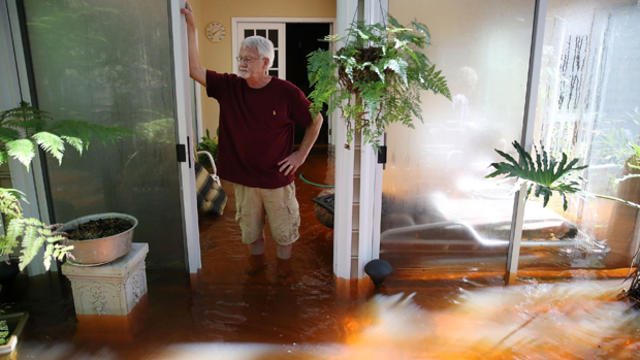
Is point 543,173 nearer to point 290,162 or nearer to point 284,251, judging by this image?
point 290,162

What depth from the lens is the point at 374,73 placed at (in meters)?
1.98

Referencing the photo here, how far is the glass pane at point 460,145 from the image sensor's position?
89.7 inches

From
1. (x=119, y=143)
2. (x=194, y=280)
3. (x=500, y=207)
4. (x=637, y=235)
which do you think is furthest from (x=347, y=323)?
(x=637, y=235)

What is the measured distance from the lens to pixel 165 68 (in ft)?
7.49

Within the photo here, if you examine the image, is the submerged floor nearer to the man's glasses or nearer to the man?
the man

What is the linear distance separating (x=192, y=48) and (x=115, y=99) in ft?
1.66

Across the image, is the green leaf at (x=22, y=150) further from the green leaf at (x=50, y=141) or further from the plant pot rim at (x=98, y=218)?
the plant pot rim at (x=98, y=218)

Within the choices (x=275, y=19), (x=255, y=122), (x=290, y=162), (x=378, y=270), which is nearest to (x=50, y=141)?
(x=255, y=122)

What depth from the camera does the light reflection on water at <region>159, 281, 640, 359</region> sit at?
1.92m

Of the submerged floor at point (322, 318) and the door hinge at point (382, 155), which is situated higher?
the door hinge at point (382, 155)

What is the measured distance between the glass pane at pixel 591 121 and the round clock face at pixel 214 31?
14.9 ft

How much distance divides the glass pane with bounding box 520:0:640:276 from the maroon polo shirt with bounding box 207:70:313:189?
1.44m

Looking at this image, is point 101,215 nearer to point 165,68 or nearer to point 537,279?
point 165,68

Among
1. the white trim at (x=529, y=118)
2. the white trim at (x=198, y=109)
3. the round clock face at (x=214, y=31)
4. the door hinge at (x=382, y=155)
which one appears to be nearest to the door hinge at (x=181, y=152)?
the door hinge at (x=382, y=155)
